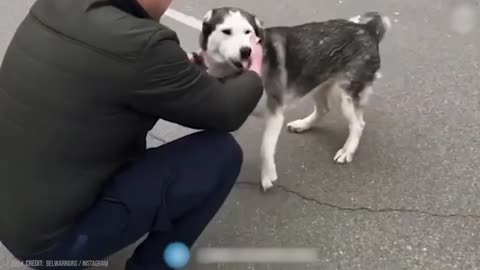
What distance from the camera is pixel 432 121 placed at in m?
3.07

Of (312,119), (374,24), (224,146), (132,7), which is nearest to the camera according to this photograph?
(132,7)

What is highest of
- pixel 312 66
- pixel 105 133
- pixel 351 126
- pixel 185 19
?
pixel 105 133

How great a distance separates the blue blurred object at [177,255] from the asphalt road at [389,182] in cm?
10

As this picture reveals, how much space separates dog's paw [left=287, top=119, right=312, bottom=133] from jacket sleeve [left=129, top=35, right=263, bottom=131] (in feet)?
3.33

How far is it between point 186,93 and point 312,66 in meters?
1.06

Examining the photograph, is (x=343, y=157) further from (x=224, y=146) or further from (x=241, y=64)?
(x=224, y=146)

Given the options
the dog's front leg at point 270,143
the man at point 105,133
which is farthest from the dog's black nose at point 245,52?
the dog's front leg at point 270,143

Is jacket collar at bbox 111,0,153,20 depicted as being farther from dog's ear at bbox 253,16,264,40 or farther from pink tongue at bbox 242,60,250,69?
dog's ear at bbox 253,16,264,40

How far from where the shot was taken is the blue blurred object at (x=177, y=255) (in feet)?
6.83

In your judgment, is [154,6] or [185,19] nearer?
[154,6]

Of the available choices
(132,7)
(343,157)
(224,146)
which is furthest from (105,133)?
(343,157)

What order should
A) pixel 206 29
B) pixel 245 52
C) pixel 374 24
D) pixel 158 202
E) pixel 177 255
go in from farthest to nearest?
pixel 374 24, pixel 206 29, pixel 245 52, pixel 177 255, pixel 158 202

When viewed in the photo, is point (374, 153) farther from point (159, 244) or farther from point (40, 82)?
point (40, 82)

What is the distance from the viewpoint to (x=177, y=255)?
7.14 feet
